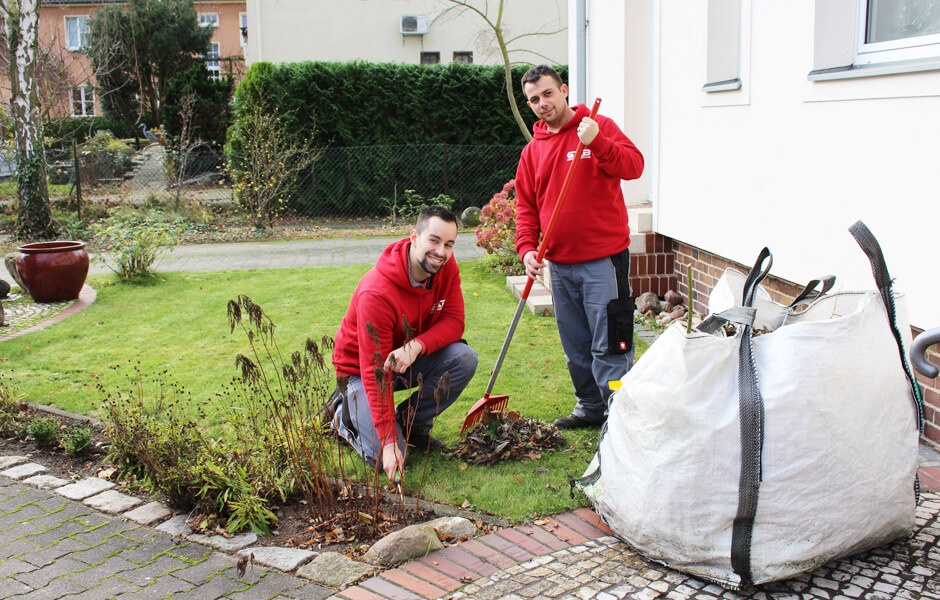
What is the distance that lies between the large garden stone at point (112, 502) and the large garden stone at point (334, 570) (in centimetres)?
111

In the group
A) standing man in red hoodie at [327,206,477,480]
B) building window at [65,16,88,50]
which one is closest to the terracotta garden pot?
standing man in red hoodie at [327,206,477,480]

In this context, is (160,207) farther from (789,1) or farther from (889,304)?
(889,304)

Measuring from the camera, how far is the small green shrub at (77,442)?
4121mm

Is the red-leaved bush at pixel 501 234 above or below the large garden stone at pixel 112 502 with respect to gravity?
above

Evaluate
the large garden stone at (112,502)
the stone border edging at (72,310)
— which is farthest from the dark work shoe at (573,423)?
the stone border edging at (72,310)

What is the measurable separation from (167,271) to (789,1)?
8401 mm

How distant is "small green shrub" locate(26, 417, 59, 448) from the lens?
424 centimetres

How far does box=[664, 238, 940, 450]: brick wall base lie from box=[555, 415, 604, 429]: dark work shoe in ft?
2.89

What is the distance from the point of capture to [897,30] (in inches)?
154

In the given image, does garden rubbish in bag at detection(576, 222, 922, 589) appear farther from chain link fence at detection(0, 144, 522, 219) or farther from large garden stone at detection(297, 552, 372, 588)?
chain link fence at detection(0, 144, 522, 219)

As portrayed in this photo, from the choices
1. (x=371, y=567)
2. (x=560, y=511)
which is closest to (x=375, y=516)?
(x=371, y=567)

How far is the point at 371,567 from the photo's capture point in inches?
114

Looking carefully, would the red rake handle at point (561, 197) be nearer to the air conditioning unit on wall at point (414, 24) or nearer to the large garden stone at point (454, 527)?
the large garden stone at point (454, 527)

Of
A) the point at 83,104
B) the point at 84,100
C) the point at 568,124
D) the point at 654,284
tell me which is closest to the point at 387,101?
the point at 654,284
